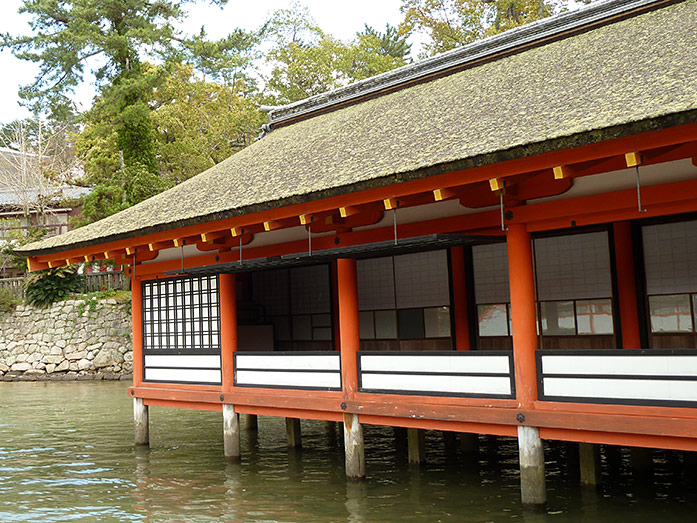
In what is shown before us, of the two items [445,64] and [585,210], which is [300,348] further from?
[585,210]

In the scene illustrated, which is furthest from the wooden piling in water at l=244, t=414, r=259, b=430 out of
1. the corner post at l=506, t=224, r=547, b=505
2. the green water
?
the corner post at l=506, t=224, r=547, b=505

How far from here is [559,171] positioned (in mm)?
7582

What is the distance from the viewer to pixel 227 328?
1265 cm

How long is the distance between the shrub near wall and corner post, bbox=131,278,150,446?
49.1 ft

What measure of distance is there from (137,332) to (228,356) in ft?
9.12

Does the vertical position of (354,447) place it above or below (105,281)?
below

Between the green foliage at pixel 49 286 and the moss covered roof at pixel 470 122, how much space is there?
1720 cm

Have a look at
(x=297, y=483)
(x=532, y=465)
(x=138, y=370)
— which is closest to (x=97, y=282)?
(x=138, y=370)

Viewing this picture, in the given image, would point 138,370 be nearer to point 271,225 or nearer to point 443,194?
point 271,225

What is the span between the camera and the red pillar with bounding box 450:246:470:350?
491 inches

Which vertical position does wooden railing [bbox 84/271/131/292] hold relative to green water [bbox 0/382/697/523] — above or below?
above

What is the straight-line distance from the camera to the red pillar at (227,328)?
12555 mm

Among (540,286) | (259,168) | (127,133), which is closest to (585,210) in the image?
(540,286)

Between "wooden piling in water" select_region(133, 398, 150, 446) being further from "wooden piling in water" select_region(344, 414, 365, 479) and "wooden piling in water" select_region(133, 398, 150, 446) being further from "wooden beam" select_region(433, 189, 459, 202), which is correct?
"wooden beam" select_region(433, 189, 459, 202)
